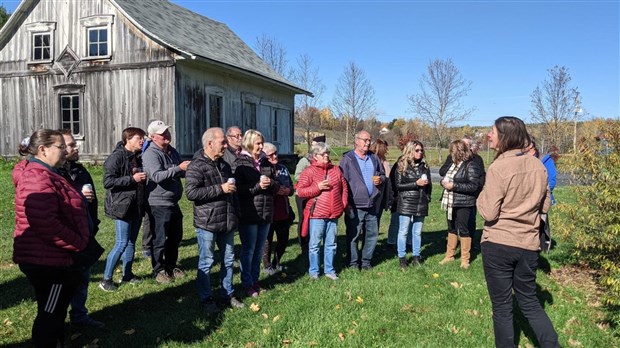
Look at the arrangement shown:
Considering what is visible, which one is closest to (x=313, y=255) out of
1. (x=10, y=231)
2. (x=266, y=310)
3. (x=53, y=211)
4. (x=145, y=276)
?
(x=266, y=310)

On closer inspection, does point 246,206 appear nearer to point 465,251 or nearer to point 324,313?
point 324,313

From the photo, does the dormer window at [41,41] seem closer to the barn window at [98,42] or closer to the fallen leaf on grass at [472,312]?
the barn window at [98,42]

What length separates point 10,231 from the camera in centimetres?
938

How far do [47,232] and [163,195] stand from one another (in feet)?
8.59

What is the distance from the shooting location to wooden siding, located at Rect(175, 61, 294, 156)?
17.0 metres

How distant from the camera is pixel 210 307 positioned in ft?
16.4

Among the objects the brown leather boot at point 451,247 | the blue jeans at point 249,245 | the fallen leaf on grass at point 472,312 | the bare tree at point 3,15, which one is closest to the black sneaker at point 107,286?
the blue jeans at point 249,245

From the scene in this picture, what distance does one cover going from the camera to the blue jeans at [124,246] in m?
5.68

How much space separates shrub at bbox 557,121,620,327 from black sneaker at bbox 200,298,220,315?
431 centimetres

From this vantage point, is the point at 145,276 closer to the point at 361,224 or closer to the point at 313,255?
the point at 313,255

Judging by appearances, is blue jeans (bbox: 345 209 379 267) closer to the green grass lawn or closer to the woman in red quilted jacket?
Answer: the green grass lawn

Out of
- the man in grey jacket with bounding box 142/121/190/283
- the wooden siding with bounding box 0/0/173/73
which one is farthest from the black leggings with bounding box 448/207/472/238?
the wooden siding with bounding box 0/0/173/73

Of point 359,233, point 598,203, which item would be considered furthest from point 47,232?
point 598,203

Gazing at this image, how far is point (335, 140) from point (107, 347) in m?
52.1
